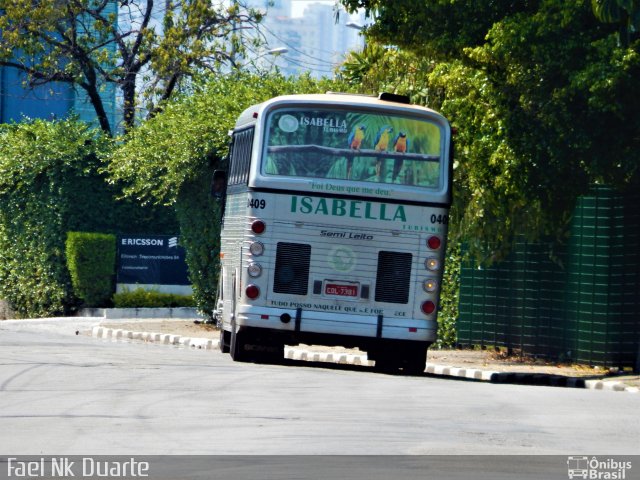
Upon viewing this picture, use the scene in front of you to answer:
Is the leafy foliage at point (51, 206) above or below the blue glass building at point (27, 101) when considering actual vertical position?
below

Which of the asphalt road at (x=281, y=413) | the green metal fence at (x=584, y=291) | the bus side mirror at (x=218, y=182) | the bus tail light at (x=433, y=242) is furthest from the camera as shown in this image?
the bus side mirror at (x=218, y=182)

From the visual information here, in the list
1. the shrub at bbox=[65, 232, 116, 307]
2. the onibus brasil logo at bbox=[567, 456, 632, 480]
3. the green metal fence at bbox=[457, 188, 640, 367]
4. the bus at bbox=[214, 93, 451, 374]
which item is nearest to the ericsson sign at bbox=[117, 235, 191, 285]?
the shrub at bbox=[65, 232, 116, 307]

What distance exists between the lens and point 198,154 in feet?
98.6

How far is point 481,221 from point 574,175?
261cm

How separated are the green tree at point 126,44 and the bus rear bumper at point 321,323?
857 inches

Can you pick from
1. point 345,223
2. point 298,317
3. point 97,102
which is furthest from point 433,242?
point 97,102

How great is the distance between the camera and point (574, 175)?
20.0 m

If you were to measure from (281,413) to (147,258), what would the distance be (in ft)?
77.0

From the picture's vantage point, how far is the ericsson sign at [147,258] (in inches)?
1404

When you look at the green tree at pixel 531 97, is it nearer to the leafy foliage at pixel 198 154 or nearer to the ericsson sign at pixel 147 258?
the leafy foliage at pixel 198 154

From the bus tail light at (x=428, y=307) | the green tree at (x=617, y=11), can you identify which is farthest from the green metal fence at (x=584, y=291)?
the green tree at (x=617, y=11)

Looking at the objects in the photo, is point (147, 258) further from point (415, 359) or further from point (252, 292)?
point (252, 292)

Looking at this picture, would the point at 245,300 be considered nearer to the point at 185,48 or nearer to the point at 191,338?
the point at 191,338

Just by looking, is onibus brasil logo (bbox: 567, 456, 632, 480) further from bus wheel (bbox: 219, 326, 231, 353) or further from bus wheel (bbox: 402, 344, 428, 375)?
bus wheel (bbox: 219, 326, 231, 353)
